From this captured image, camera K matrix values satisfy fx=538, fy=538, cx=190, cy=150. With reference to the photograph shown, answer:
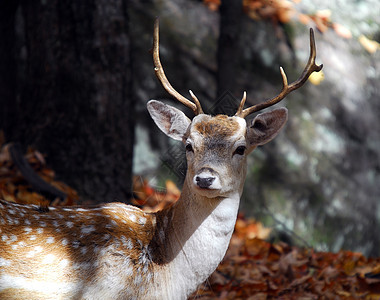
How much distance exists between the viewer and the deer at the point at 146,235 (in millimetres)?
3092

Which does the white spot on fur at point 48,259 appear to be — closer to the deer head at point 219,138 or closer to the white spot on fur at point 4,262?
the white spot on fur at point 4,262

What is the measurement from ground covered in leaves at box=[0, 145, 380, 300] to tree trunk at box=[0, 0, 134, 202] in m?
0.21

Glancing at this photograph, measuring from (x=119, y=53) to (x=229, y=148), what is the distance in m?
2.32

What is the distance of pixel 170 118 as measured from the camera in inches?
154

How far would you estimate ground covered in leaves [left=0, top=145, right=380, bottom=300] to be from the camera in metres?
4.54

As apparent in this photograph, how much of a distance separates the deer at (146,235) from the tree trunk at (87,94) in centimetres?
162

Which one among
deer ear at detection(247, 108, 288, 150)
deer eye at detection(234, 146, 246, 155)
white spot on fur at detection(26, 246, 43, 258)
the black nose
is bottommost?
white spot on fur at detection(26, 246, 43, 258)

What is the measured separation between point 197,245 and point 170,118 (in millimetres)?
978

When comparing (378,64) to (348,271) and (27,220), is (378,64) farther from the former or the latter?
(27,220)

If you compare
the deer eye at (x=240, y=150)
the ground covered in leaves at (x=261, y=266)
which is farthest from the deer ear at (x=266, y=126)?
the ground covered in leaves at (x=261, y=266)

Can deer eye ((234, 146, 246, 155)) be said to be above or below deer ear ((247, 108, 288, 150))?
below

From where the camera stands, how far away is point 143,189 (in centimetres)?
591

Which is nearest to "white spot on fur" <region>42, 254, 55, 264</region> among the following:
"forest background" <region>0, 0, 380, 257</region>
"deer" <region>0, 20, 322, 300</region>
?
"deer" <region>0, 20, 322, 300</region>

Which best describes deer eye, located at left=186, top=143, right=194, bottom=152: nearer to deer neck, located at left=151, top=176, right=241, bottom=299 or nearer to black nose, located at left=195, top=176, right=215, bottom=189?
deer neck, located at left=151, top=176, right=241, bottom=299
